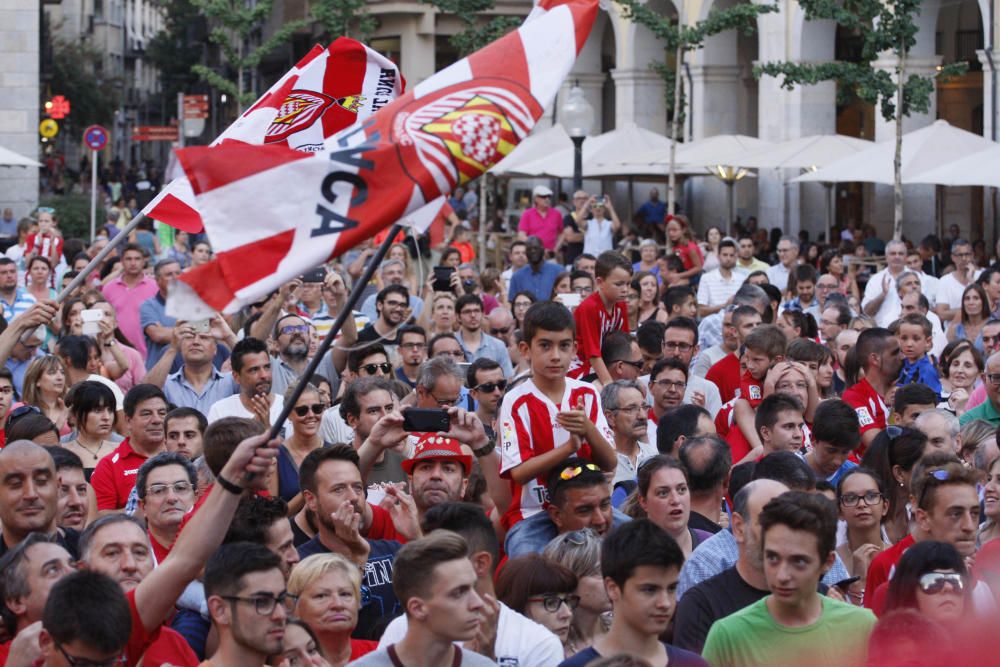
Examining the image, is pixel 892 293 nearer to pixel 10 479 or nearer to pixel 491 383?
pixel 491 383

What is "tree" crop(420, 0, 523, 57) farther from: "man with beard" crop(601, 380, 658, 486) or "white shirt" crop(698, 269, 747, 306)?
"man with beard" crop(601, 380, 658, 486)

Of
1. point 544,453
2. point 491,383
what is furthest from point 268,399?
point 544,453

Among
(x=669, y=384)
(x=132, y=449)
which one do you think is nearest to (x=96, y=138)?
(x=669, y=384)

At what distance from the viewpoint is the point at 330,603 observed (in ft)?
21.2

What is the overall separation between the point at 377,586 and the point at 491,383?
3215mm

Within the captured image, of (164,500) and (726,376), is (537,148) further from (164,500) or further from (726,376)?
(164,500)

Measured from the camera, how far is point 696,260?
20250mm

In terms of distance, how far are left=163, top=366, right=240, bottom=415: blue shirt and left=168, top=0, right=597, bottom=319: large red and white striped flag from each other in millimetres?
4934

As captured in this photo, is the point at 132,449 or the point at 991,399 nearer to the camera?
the point at 132,449

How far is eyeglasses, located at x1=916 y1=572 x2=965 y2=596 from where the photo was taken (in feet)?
19.9

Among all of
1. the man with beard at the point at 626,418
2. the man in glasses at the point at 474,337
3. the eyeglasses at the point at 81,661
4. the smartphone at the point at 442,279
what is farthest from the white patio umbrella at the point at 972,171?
the eyeglasses at the point at 81,661

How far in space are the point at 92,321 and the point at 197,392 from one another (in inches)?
61.0

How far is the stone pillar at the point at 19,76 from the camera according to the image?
1357 inches

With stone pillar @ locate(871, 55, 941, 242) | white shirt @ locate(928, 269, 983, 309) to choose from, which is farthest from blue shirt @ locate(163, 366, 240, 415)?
stone pillar @ locate(871, 55, 941, 242)
